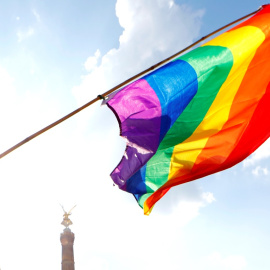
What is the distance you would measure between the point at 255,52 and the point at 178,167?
2036 mm

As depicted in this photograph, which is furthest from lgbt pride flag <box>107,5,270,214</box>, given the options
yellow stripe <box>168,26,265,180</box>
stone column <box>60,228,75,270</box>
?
stone column <box>60,228,75,270</box>

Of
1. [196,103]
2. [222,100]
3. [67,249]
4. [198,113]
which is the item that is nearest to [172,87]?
[196,103]

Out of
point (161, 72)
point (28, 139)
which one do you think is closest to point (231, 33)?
point (161, 72)

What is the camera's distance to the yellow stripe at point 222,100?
17.9 feet

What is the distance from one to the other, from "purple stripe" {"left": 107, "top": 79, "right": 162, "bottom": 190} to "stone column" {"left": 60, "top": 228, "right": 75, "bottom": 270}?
3212 centimetres

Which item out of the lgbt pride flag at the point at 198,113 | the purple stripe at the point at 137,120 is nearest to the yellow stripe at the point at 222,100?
the lgbt pride flag at the point at 198,113

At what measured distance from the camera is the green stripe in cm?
520

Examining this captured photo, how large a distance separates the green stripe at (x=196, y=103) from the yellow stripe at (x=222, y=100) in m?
0.08

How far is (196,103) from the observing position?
5.35 m

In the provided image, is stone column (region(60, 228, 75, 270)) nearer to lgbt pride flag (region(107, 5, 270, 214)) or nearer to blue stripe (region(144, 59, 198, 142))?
lgbt pride flag (region(107, 5, 270, 214))

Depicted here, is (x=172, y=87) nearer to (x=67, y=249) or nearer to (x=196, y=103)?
(x=196, y=103)

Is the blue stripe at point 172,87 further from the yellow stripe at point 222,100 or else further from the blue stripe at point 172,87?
the yellow stripe at point 222,100

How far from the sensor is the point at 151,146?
16.1 ft

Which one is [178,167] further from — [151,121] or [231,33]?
[231,33]
